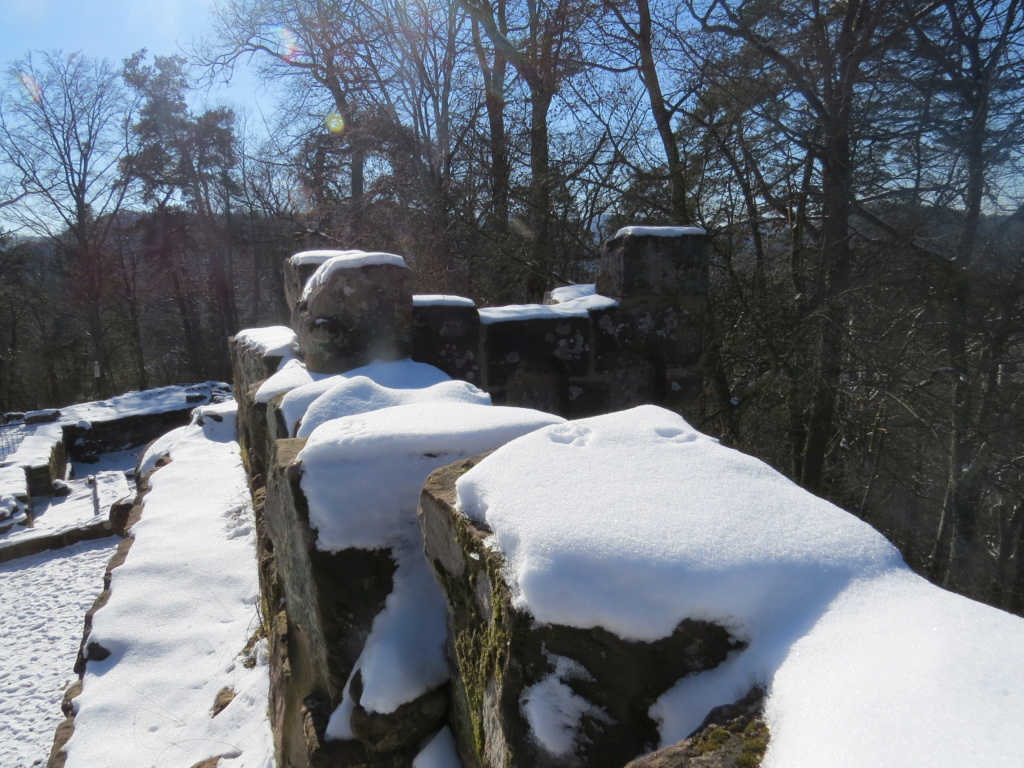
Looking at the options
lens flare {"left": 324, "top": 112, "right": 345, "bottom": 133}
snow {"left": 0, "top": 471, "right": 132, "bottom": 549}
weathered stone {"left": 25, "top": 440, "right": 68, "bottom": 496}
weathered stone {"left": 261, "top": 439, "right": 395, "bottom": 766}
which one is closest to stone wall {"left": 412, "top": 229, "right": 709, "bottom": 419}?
weathered stone {"left": 261, "top": 439, "right": 395, "bottom": 766}

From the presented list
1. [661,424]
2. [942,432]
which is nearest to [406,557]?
[661,424]

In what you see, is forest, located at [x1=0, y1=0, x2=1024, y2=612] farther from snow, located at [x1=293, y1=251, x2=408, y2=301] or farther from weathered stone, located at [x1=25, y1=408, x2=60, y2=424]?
weathered stone, located at [x1=25, y1=408, x2=60, y2=424]

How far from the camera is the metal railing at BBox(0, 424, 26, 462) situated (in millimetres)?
9395

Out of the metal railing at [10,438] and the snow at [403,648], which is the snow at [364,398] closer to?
the snow at [403,648]

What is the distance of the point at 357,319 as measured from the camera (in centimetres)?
277

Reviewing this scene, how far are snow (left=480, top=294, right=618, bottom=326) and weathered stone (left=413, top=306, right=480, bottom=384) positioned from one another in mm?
109

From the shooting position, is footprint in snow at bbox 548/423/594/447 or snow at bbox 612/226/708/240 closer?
footprint in snow at bbox 548/423/594/447

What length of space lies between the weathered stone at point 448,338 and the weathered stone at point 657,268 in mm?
809

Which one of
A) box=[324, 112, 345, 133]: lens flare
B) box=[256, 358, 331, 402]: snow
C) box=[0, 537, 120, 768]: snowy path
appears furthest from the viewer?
box=[324, 112, 345, 133]: lens flare

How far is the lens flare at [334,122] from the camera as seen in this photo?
35.0 ft

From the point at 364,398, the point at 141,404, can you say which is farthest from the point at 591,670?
the point at 141,404

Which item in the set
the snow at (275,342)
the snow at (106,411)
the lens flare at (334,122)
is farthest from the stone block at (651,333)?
the lens flare at (334,122)

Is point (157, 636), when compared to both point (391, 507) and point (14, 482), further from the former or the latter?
point (14, 482)

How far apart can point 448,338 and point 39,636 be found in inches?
138
